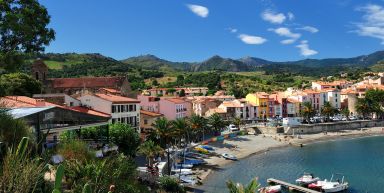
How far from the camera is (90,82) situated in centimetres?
8856

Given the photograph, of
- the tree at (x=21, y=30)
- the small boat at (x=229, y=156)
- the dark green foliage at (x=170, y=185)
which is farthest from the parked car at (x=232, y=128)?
the tree at (x=21, y=30)

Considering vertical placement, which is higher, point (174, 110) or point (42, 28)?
point (42, 28)

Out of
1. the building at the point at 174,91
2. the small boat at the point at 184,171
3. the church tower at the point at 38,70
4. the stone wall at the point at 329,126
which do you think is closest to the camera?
the small boat at the point at 184,171

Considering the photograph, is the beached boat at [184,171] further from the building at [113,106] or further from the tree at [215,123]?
the tree at [215,123]

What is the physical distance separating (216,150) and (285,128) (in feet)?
110

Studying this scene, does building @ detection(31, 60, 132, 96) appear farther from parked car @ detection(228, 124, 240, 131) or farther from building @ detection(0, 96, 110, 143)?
building @ detection(0, 96, 110, 143)

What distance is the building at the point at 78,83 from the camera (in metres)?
86.0

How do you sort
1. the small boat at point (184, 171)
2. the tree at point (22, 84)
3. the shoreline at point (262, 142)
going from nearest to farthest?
the small boat at point (184, 171) < the tree at point (22, 84) < the shoreline at point (262, 142)

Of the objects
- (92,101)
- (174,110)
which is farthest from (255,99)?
(92,101)

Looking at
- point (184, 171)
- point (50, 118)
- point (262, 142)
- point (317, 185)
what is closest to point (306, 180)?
point (317, 185)

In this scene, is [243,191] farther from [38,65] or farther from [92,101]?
[38,65]

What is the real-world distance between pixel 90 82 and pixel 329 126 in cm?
6116

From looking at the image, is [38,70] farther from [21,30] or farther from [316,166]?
[21,30]

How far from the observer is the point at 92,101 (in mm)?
57562
